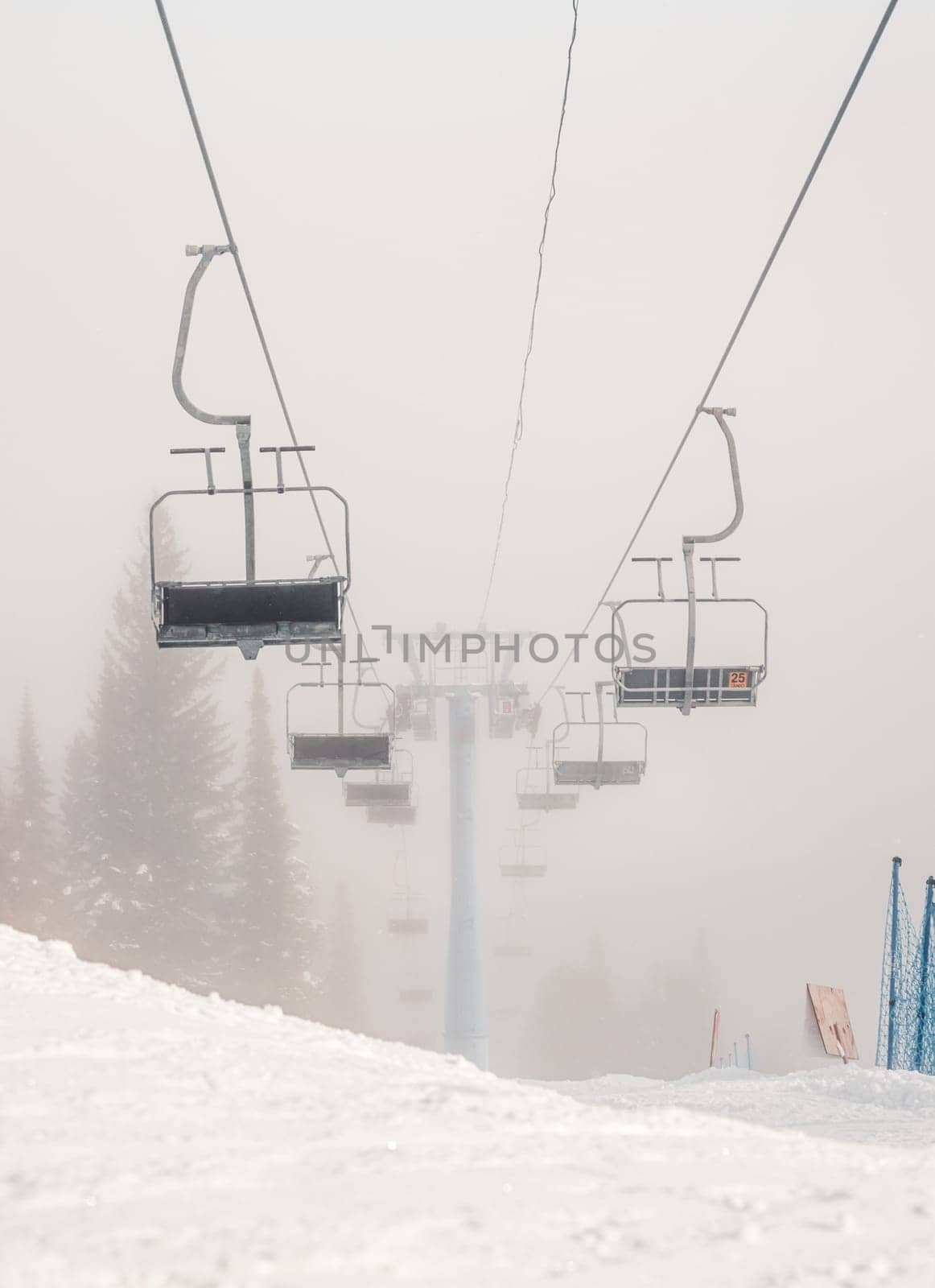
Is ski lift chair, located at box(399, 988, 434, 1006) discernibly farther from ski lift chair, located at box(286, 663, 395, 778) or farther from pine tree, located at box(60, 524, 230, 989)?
ski lift chair, located at box(286, 663, 395, 778)

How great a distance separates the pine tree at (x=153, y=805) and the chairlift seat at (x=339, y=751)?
20.5 meters

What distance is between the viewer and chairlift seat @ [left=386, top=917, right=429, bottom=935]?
86.8ft

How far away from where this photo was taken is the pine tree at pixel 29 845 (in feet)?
111

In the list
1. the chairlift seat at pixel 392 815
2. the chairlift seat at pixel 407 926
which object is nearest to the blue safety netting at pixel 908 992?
the chairlift seat at pixel 392 815

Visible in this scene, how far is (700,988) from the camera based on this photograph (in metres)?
74.8

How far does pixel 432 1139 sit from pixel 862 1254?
144 cm

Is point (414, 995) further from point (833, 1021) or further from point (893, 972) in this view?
point (893, 972)

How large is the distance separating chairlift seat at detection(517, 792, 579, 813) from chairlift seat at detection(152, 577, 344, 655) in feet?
40.2

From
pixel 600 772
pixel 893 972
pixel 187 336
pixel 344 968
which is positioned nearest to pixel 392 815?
pixel 600 772

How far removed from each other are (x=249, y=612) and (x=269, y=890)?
30.3 m

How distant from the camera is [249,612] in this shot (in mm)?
8234

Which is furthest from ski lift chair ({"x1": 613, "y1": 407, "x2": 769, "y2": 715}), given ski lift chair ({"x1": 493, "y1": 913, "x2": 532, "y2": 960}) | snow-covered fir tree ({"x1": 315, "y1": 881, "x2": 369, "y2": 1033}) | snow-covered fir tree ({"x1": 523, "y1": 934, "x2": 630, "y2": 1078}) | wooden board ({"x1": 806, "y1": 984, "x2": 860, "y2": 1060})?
snow-covered fir tree ({"x1": 523, "y1": 934, "x2": 630, "y2": 1078})

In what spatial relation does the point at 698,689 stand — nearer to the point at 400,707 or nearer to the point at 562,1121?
the point at 562,1121

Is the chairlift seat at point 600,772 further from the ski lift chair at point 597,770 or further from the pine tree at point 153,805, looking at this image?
the pine tree at point 153,805
